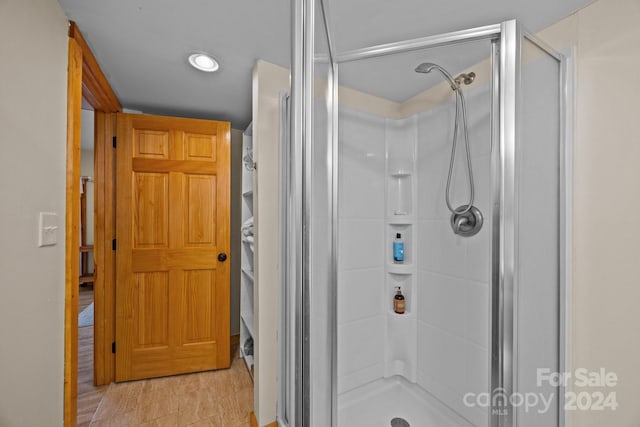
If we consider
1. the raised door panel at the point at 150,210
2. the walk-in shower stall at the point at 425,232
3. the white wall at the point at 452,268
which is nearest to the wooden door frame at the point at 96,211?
the raised door panel at the point at 150,210

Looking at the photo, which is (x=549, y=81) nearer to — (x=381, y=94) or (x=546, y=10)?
(x=546, y=10)

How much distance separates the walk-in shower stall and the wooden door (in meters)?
1.09

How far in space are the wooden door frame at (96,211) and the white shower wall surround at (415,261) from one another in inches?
46.6

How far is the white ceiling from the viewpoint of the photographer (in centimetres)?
101

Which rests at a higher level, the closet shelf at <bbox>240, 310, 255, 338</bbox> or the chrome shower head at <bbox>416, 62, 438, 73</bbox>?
the chrome shower head at <bbox>416, 62, 438, 73</bbox>

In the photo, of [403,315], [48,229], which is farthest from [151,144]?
[403,315]

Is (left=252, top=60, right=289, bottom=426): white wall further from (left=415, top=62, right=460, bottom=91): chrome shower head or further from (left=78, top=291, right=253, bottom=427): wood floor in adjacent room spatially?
(left=415, top=62, right=460, bottom=91): chrome shower head

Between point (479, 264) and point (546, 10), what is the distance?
1.02 meters

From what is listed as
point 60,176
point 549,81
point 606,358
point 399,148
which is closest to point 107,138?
point 60,176

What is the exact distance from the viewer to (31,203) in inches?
35.7

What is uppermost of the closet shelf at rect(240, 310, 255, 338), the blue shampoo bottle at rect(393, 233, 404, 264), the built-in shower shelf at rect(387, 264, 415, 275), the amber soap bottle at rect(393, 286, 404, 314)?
the blue shampoo bottle at rect(393, 233, 404, 264)

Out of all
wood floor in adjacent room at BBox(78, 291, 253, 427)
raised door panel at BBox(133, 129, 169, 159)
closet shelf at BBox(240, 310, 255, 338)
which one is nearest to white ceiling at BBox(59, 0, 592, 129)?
raised door panel at BBox(133, 129, 169, 159)

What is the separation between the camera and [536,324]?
3.15ft

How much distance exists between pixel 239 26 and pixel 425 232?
1337mm
